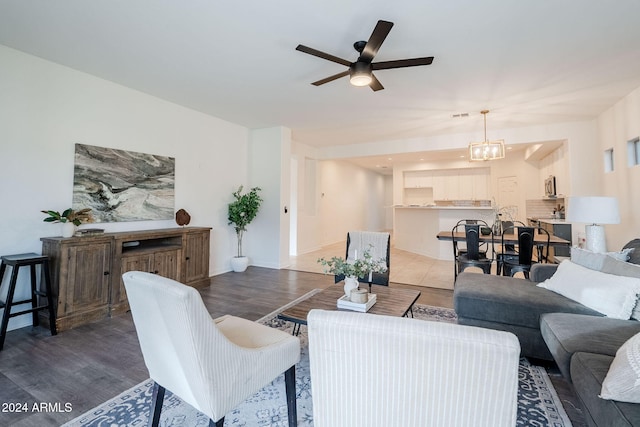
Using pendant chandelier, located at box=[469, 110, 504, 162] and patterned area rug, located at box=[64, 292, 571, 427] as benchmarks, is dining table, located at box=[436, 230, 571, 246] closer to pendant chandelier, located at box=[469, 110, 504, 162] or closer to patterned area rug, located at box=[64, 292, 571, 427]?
pendant chandelier, located at box=[469, 110, 504, 162]

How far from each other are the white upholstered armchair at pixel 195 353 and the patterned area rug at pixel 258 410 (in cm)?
23

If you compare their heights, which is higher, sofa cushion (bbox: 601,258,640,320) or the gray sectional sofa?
sofa cushion (bbox: 601,258,640,320)

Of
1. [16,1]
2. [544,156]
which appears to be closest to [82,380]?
[16,1]

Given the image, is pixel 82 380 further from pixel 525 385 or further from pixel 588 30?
pixel 588 30

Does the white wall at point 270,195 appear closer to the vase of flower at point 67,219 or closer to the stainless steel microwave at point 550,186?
the vase of flower at point 67,219

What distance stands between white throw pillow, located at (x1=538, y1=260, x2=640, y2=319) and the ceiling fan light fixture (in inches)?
93.9

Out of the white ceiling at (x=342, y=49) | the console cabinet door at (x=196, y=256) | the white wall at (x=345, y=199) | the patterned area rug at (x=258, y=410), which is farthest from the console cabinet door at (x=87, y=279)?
the white wall at (x=345, y=199)

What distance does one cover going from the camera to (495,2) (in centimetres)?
219

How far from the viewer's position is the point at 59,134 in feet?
10.5

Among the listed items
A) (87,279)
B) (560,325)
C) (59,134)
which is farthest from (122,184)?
(560,325)

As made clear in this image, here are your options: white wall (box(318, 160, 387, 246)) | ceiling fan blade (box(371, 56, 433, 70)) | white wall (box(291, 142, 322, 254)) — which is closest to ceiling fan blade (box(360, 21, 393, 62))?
ceiling fan blade (box(371, 56, 433, 70))

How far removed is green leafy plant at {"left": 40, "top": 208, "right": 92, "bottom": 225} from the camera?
2918 mm

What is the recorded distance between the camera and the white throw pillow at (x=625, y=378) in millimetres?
1058

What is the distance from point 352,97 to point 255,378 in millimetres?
3728
